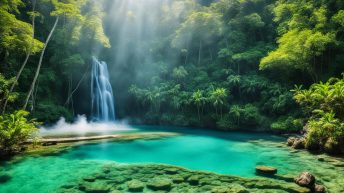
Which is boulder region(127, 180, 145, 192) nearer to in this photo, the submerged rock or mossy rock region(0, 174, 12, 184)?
the submerged rock

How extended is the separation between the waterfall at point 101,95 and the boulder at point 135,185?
68.4ft

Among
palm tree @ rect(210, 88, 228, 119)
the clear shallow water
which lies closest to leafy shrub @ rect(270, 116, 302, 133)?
the clear shallow water

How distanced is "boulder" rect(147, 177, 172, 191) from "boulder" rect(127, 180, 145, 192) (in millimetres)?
271

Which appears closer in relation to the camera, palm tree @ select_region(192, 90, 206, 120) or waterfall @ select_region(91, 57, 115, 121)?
palm tree @ select_region(192, 90, 206, 120)

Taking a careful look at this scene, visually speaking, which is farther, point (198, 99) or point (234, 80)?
point (234, 80)

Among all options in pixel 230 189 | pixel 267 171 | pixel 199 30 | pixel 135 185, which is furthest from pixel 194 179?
pixel 199 30

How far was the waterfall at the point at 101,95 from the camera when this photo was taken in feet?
94.3

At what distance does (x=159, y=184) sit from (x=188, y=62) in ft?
88.3

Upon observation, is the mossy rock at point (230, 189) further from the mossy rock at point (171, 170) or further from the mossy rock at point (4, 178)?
the mossy rock at point (4, 178)

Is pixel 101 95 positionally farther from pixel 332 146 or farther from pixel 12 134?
pixel 332 146

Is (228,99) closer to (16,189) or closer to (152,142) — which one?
(152,142)

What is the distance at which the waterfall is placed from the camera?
28.8 meters

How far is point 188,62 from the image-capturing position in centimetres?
3425

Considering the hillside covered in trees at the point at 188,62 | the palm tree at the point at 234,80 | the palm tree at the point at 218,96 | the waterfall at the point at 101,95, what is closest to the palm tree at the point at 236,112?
the hillside covered in trees at the point at 188,62
